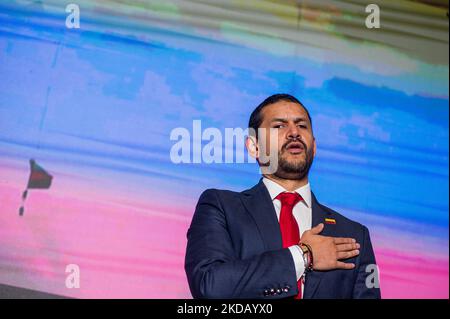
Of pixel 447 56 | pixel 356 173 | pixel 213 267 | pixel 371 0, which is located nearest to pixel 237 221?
pixel 213 267

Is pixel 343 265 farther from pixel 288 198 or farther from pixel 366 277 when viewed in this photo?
pixel 288 198

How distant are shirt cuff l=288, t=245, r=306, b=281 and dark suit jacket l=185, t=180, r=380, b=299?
0.02 metres

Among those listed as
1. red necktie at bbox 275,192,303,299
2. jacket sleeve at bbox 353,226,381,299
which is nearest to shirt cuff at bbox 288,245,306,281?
red necktie at bbox 275,192,303,299

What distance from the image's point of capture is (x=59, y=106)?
284cm

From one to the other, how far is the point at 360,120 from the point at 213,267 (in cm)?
123

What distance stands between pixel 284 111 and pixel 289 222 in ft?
1.35

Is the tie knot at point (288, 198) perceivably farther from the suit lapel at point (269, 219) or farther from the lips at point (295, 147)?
the lips at point (295, 147)

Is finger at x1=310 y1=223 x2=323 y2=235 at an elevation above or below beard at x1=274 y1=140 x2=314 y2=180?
below

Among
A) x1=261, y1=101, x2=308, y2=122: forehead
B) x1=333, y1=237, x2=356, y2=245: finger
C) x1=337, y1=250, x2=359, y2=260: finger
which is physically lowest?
x1=337, y1=250, x2=359, y2=260: finger

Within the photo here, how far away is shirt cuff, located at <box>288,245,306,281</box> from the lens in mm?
2314

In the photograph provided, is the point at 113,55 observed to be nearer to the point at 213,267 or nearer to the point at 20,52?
the point at 20,52

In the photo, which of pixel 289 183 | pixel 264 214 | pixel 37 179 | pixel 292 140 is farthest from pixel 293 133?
pixel 37 179

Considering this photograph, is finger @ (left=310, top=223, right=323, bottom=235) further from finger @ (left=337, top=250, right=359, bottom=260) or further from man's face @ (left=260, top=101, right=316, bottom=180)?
man's face @ (left=260, top=101, right=316, bottom=180)

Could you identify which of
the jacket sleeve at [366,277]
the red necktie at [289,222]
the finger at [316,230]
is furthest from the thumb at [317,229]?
the jacket sleeve at [366,277]
